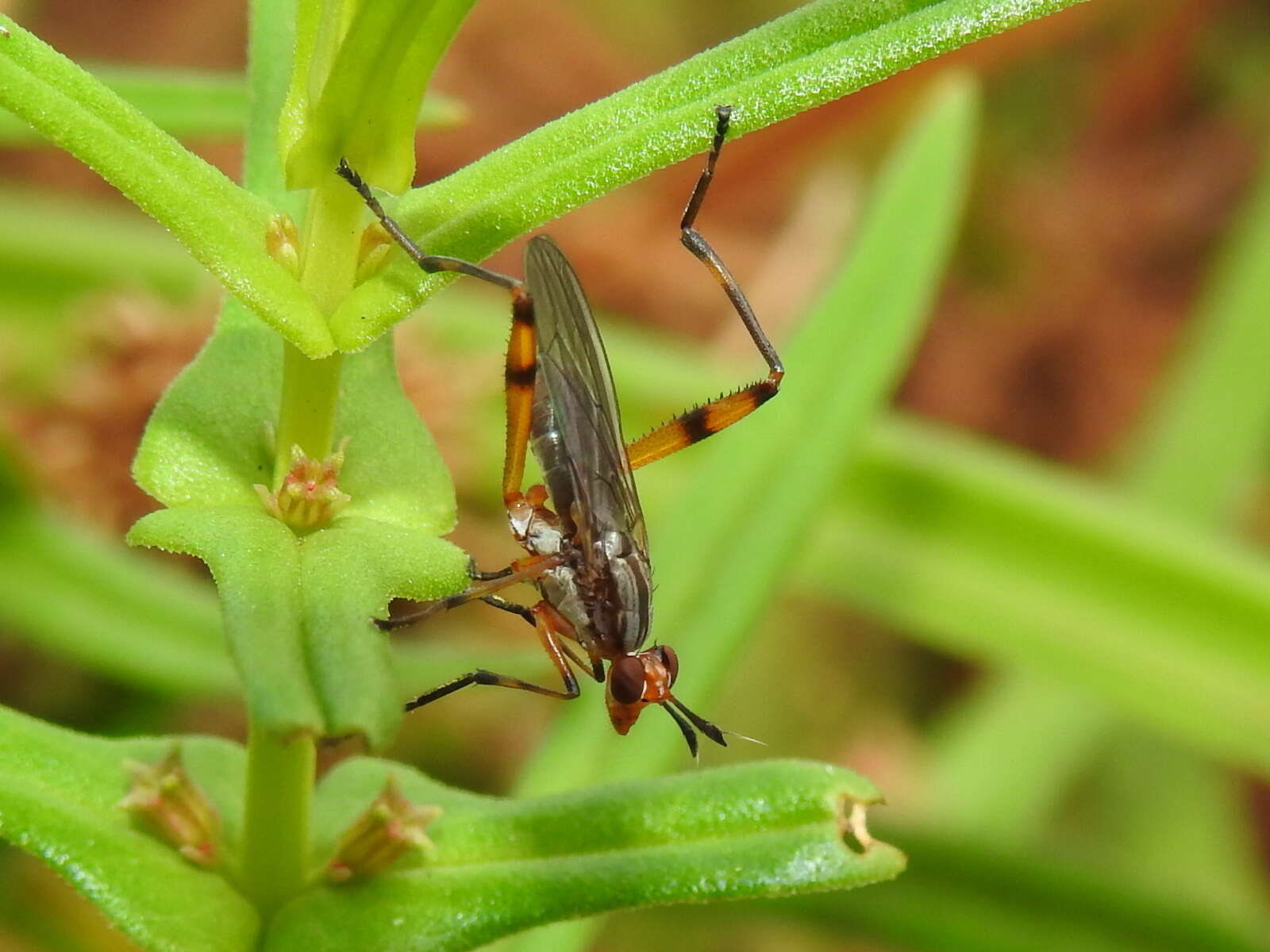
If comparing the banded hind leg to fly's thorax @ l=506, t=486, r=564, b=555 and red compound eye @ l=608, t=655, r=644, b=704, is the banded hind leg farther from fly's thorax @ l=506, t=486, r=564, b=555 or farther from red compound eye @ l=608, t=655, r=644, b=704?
red compound eye @ l=608, t=655, r=644, b=704

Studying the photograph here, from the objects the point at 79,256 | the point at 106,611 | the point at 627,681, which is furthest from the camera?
the point at 79,256

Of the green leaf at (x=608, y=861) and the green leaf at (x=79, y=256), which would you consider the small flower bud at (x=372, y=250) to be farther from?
the green leaf at (x=79, y=256)

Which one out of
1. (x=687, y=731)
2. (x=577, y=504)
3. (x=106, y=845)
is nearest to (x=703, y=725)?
(x=687, y=731)

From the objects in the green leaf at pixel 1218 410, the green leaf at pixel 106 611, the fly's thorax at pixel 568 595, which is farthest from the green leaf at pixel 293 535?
the green leaf at pixel 1218 410

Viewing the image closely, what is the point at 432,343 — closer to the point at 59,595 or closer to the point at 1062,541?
the point at 59,595

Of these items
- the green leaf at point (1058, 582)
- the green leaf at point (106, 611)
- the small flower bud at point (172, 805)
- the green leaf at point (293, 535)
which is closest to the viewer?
the green leaf at point (293, 535)

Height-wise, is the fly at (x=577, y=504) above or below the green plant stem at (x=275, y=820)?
above

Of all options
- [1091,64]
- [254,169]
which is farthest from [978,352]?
[254,169]

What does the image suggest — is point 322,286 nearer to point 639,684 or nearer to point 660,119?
point 660,119
